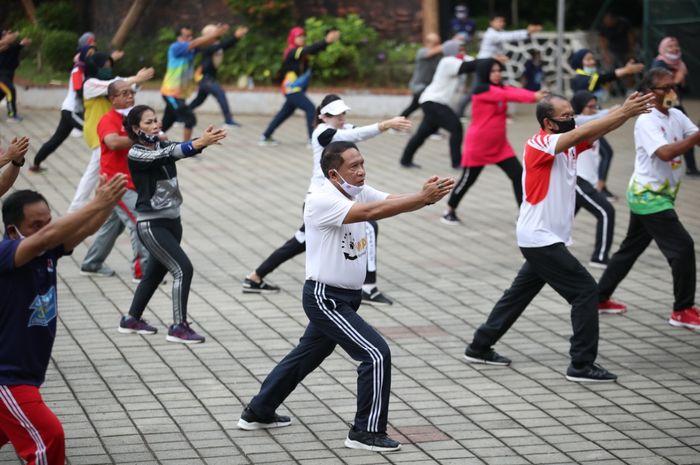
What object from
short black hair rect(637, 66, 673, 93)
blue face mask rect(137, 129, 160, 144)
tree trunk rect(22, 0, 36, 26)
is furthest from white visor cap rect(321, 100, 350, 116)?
tree trunk rect(22, 0, 36, 26)

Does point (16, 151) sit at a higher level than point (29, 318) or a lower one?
higher

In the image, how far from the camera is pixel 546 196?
741cm

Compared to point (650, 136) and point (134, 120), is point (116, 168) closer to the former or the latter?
point (134, 120)

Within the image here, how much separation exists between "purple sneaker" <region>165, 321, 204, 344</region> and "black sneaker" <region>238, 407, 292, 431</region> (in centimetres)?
178

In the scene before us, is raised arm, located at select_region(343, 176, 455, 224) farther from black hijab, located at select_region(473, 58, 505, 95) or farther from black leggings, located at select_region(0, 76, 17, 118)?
black leggings, located at select_region(0, 76, 17, 118)

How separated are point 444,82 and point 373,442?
9390mm

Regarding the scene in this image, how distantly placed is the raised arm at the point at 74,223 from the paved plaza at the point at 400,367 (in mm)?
1595

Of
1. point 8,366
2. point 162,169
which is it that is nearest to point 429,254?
point 162,169

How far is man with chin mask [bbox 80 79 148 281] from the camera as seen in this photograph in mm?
9188

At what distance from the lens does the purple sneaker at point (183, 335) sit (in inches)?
327

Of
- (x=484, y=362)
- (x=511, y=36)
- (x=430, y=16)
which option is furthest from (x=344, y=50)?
(x=484, y=362)

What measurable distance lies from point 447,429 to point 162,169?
2.92 meters

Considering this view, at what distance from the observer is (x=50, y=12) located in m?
22.4

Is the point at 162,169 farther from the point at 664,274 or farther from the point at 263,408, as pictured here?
the point at 664,274
